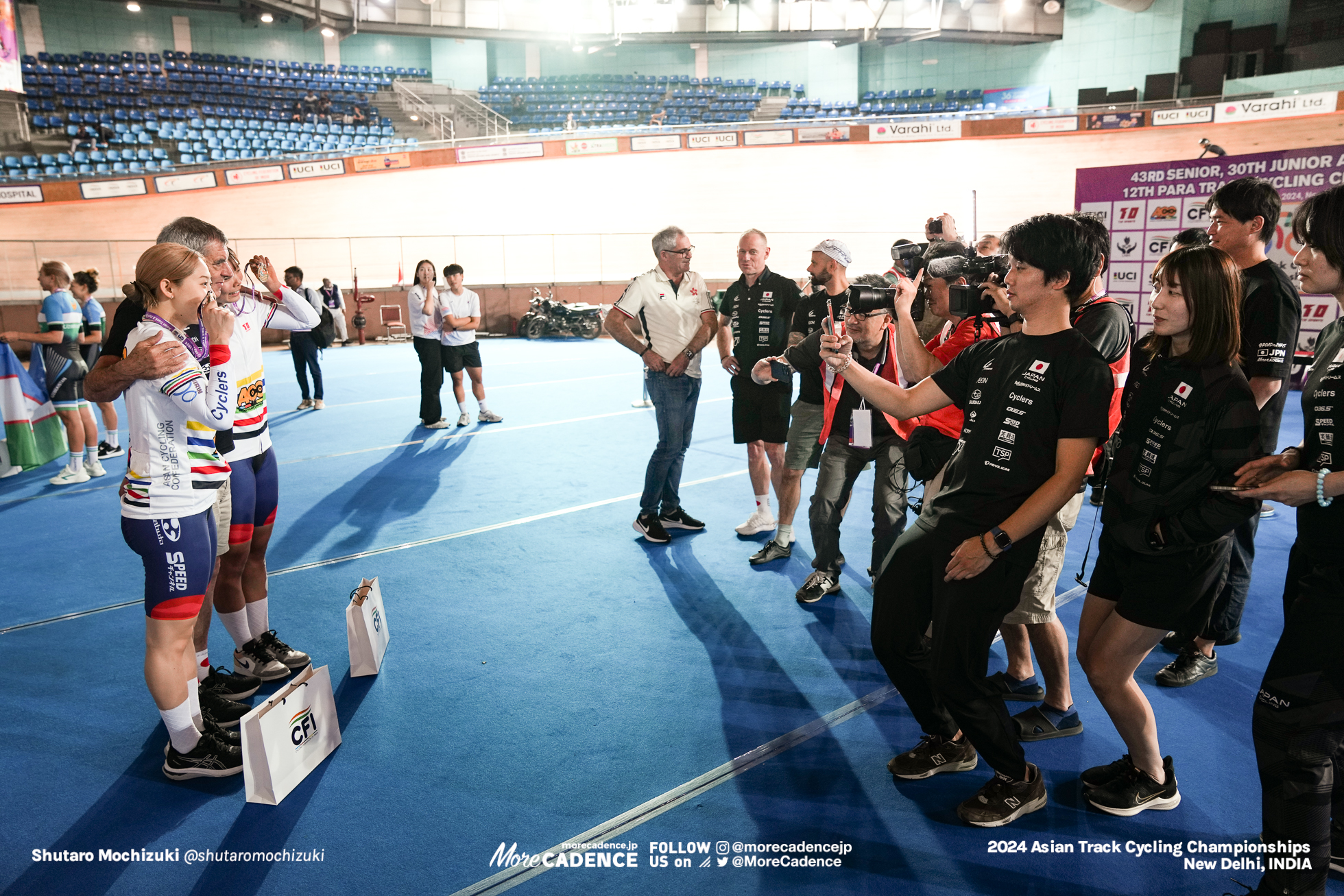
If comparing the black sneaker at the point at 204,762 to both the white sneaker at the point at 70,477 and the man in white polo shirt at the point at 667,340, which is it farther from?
the white sneaker at the point at 70,477

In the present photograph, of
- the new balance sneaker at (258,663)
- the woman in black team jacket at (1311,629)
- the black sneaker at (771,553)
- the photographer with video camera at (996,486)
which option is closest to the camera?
the woman in black team jacket at (1311,629)

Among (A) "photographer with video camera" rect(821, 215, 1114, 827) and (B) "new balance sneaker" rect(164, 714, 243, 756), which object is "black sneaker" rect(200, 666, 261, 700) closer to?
(B) "new balance sneaker" rect(164, 714, 243, 756)

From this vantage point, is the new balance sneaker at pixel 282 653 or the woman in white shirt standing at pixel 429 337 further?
the woman in white shirt standing at pixel 429 337

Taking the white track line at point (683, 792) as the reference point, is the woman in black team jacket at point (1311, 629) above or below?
above

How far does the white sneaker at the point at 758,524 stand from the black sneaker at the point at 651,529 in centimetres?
50

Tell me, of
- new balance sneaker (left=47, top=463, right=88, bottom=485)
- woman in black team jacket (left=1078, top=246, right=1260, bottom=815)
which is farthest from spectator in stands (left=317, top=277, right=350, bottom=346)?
woman in black team jacket (left=1078, top=246, right=1260, bottom=815)

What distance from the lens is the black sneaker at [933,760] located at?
109 inches

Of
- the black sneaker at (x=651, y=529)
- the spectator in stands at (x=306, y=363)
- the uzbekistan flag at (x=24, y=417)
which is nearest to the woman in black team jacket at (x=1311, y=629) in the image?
the black sneaker at (x=651, y=529)

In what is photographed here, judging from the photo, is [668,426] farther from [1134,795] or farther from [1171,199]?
[1171,199]

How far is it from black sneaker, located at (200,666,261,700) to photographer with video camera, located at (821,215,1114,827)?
2653 millimetres

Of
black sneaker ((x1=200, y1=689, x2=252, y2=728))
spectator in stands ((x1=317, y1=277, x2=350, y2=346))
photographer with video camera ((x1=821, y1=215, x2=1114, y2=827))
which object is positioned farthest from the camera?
spectator in stands ((x1=317, y1=277, x2=350, y2=346))

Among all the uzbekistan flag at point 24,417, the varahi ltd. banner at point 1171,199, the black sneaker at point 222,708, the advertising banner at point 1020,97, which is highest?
the advertising banner at point 1020,97

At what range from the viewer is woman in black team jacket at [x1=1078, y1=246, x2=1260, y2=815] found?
7.24 ft

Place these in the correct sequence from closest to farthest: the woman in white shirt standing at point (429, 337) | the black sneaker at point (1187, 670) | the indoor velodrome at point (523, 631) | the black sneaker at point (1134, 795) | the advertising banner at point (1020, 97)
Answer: the indoor velodrome at point (523, 631)
the black sneaker at point (1134, 795)
the black sneaker at point (1187, 670)
the woman in white shirt standing at point (429, 337)
the advertising banner at point (1020, 97)
